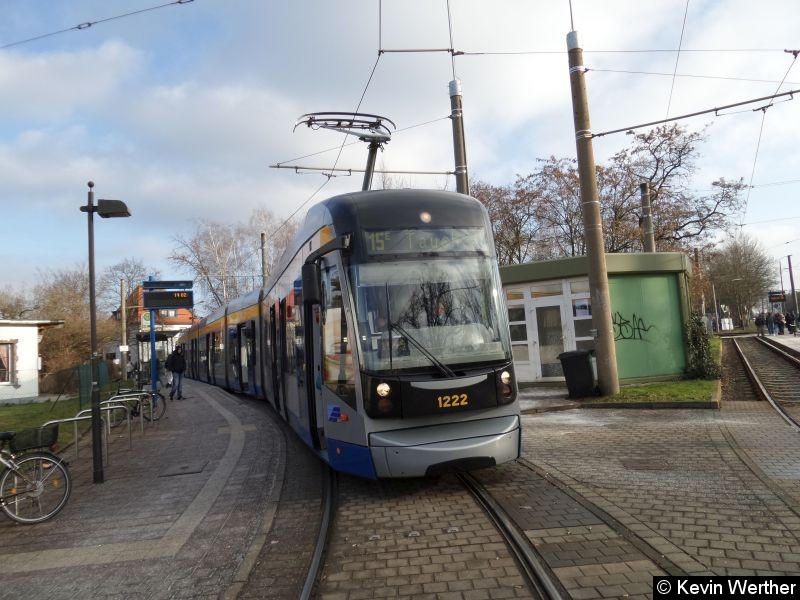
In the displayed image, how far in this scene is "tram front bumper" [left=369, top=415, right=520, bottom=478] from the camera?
5.71 meters

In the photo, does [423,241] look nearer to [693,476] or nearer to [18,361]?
[693,476]

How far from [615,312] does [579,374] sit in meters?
2.69

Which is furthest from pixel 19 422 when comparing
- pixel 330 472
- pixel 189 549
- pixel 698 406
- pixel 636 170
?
pixel 636 170

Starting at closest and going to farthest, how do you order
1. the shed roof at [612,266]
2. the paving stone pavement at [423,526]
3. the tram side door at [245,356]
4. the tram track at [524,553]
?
the tram track at [524,553], the paving stone pavement at [423,526], the shed roof at [612,266], the tram side door at [245,356]

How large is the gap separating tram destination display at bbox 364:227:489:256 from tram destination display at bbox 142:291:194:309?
15958 millimetres

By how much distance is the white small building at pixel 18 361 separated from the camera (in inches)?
970

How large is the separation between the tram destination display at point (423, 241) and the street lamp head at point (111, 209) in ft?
14.8

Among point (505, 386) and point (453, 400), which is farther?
point (505, 386)

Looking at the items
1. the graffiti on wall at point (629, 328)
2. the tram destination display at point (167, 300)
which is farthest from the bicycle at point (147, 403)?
the graffiti on wall at point (629, 328)

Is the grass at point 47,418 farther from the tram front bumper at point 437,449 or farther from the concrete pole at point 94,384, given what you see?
the tram front bumper at point 437,449

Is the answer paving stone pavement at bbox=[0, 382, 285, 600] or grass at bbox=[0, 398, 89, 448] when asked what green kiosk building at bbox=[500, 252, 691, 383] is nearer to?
paving stone pavement at bbox=[0, 382, 285, 600]

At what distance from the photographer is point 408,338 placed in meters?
5.89

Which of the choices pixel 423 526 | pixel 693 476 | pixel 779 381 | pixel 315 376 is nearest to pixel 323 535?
pixel 423 526

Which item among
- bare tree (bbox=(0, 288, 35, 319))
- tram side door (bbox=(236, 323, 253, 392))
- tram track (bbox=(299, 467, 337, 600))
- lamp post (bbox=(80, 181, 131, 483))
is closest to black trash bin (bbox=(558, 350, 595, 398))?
tram track (bbox=(299, 467, 337, 600))
